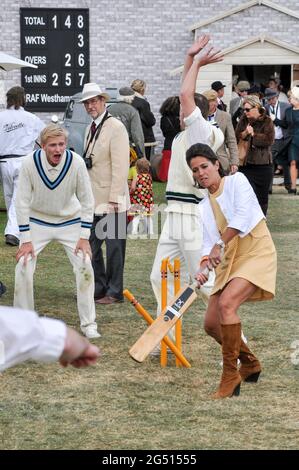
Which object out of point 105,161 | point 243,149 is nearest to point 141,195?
point 243,149

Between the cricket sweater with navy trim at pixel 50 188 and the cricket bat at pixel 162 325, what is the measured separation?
1547 millimetres

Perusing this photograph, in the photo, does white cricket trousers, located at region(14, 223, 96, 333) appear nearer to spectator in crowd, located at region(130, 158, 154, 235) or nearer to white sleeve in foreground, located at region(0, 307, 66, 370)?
A: white sleeve in foreground, located at region(0, 307, 66, 370)

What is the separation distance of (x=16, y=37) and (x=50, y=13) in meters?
1.03

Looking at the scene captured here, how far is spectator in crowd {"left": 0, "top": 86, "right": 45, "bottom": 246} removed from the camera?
14.4 m

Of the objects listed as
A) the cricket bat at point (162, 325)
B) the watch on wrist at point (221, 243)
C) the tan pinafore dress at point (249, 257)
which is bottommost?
the cricket bat at point (162, 325)

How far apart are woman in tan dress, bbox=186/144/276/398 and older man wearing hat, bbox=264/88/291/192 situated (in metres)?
13.3

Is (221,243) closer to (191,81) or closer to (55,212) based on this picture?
(191,81)

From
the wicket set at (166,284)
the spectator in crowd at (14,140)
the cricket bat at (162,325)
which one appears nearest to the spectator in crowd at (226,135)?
the spectator in crowd at (14,140)

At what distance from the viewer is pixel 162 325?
7.88 meters

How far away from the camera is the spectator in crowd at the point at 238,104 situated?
755 inches

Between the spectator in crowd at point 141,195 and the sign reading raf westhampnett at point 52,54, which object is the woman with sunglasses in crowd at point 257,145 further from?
the sign reading raf westhampnett at point 52,54

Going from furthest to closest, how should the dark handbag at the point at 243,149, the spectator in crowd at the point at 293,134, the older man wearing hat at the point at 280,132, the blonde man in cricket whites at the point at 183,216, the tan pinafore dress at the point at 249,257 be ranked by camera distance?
the older man wearing hat at the point at 280,132 → the spectator in crowd at the point at 293,134 → the dark handbag at the point at 243,149 → the blonde man in cricket whites at the point at 183,216 → the tan pinafore dress at the point at 249,257

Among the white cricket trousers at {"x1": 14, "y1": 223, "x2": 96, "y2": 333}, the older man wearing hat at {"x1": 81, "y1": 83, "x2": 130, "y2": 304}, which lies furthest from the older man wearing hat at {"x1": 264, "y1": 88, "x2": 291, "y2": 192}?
the white cricket trousers at {"x1": 14, "y1": 223, "x2": 96, "y2": 333}

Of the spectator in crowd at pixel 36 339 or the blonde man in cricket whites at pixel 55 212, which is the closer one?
the spectator in crowd at pixel 36 339
